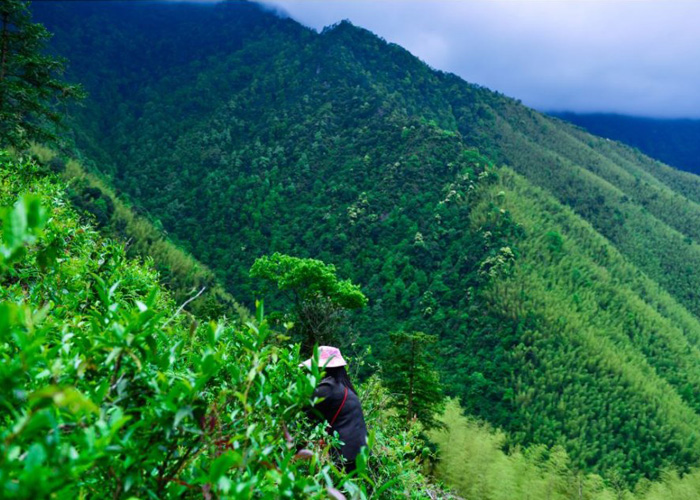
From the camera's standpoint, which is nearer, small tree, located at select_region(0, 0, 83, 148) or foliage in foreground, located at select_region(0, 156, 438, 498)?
foliage in foreground, located at select_region(0, 156, 438, 498)

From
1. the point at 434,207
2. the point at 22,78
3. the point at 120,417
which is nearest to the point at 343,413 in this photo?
the point at 120,417

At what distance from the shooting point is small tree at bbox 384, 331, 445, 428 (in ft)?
45.6

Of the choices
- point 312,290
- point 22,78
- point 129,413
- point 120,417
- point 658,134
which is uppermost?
point 658,134

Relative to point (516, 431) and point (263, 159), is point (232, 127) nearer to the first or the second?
point (263, 159)

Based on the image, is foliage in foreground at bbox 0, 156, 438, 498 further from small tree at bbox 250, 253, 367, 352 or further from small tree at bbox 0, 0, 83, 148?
small tree at bbox 250, 253, 367, 352

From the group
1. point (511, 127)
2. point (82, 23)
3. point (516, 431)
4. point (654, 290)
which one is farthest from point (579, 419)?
point (82, 23)

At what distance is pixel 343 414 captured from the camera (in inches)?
110

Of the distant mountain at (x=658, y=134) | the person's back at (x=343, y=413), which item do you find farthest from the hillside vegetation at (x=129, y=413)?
the distant mountain at (x=658, y=134)

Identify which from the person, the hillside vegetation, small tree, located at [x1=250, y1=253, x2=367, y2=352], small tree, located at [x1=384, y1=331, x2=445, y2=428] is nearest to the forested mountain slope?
small tree, located at [x1=250, y1=253, x2=367, y2=352]

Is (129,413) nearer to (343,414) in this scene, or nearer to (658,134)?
(343,414)

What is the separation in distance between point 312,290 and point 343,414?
46.5 feet

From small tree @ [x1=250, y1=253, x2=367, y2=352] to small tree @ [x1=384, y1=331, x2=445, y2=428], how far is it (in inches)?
93.3

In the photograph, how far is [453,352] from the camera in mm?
26188

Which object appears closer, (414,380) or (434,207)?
(414,380)
